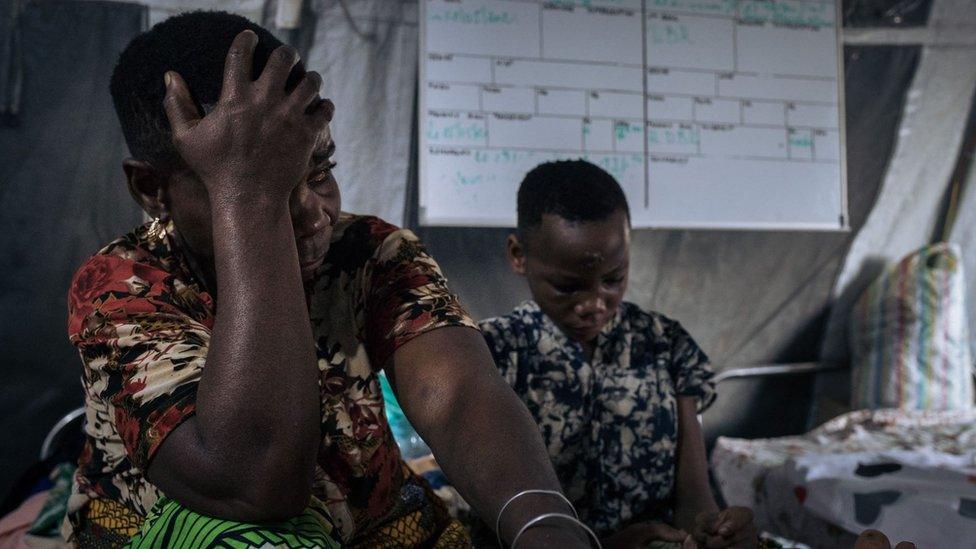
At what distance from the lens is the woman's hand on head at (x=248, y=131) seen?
3.16 ft

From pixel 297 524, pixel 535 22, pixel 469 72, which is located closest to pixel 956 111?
pixel 535 22

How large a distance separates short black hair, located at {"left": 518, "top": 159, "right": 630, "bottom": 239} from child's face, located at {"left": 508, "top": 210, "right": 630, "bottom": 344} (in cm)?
2

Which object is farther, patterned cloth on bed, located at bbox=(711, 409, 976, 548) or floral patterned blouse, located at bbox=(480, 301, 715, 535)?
patterned cloth on bed, located at bbox=(711, 409, 976, 548)

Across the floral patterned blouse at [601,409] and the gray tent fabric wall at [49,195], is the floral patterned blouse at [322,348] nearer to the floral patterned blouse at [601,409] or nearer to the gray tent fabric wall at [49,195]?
the floral patterned blouse at [601,409]

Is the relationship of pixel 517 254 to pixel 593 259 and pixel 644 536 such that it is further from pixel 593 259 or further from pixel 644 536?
pixel 644 536

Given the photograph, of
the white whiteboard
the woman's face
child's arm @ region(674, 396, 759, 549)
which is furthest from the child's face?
the white whiteboard

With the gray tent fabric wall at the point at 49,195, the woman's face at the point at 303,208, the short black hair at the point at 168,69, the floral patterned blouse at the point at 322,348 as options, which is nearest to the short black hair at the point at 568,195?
the floral patterned blouse at the point at 322,348

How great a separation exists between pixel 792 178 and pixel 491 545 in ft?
7.76

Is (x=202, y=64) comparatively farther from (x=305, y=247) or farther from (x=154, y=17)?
(x=154, y=17)

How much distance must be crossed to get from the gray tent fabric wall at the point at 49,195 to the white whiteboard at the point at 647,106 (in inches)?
43.4

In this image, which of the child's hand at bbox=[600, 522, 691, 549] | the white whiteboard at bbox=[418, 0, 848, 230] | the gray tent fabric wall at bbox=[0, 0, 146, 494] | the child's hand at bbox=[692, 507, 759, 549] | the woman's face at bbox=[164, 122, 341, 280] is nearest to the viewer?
the woman's face at bbox=[164, 122, 341, 280]

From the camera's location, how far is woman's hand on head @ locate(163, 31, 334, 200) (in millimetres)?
964

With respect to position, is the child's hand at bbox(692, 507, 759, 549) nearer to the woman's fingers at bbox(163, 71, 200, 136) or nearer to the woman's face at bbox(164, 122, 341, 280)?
the woman's face at bbox(164, 122, 341, 280)

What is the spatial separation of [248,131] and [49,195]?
2040mm
